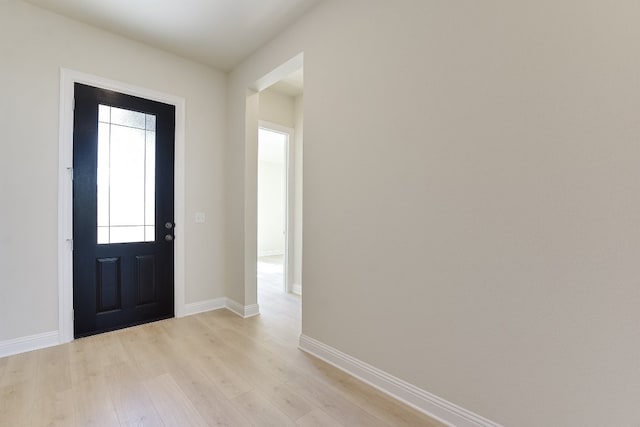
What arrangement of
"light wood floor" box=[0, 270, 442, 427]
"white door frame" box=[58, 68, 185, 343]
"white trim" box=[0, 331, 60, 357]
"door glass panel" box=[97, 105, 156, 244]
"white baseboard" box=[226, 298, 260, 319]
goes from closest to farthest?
"light wood floor" box=[0, 270, 442, 427], "white trim" box=[0, 331, 60, 357], "white door frame" box=[58, 68, 185, 343], "door glass panel" box=[97, 105, 156, 244], "white baseboard" box=[226, 298, 260, 319]

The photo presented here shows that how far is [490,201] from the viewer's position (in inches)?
57.9

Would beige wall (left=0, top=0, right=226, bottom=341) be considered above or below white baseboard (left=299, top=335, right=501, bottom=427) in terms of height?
above

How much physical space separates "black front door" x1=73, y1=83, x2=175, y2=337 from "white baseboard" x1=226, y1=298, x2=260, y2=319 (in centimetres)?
67

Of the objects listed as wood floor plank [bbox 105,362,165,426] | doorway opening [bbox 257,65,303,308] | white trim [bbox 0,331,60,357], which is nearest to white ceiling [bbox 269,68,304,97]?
doorway opening [bbox 257,65,303,308]

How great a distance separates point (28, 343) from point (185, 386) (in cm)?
161

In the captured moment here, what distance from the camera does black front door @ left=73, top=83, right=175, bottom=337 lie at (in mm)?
2682

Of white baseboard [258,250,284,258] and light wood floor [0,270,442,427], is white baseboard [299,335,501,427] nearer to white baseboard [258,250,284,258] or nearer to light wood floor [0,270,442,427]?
light wood floor [0,270,442,427]

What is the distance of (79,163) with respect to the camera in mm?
2656

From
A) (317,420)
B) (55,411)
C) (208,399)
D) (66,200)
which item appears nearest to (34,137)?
(66,200)

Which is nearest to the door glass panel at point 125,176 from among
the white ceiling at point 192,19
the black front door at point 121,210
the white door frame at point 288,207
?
the black front door at point 121,210

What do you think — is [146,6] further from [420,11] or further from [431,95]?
[431,95]

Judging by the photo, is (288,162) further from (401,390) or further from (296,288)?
(401,390)

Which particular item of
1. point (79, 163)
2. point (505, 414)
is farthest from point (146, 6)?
point (505, 414)

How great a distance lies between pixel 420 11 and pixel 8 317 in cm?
382
